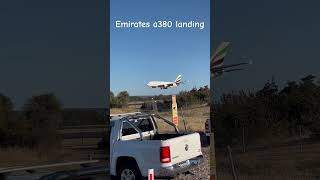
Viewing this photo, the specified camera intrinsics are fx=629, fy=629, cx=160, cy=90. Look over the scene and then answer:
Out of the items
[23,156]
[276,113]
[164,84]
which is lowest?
[23,156]

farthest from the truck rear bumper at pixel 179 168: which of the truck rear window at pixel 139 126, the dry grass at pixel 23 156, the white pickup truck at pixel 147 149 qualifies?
the dry grass at pixel 23 156

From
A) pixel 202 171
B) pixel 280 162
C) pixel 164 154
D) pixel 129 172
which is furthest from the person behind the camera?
pixel 280 162

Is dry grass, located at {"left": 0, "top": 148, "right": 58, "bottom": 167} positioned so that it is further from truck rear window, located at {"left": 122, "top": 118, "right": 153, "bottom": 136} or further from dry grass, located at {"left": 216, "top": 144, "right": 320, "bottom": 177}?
dry grass, located at {"left": 216, "top": 144, "right": 320, "bottom": 177}

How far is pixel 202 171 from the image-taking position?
20.1ft

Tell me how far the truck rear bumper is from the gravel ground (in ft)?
0.16

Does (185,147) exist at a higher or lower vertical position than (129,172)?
higher

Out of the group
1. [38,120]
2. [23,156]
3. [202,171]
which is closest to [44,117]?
[38,120]

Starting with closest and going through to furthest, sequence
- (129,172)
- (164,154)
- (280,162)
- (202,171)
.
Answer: (164,154) < (129,172) < (202,171) < (280,162)

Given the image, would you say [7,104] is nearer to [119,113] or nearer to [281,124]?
[119,113]

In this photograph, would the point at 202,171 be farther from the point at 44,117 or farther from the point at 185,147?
the point at 44,117

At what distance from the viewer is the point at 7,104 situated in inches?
235

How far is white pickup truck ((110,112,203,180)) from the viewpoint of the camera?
19.3 feet

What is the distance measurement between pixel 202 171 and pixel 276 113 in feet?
3.39

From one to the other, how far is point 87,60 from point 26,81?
24.1 inches
